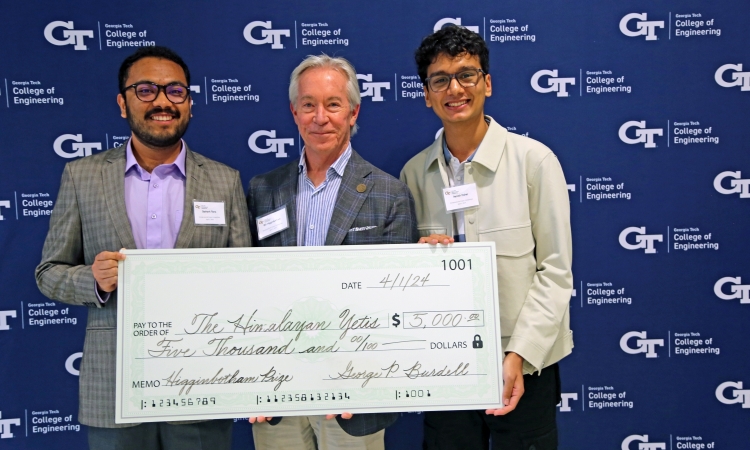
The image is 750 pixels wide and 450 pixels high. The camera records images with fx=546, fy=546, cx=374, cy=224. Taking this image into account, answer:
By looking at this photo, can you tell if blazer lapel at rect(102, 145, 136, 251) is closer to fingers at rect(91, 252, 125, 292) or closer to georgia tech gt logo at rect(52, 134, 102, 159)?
fingers at rect(91, 252, 125, 292)

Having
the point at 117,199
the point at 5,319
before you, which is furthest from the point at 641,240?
the point at 5,319

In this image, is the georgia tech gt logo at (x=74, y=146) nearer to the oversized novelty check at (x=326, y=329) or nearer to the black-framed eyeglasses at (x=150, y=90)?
the black-framed eyeglasses at (x=150, y=90)

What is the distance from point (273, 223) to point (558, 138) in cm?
173

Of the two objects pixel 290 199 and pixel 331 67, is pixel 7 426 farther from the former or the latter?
pixel 331 67

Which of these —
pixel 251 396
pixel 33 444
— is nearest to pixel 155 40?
pixel 251 396

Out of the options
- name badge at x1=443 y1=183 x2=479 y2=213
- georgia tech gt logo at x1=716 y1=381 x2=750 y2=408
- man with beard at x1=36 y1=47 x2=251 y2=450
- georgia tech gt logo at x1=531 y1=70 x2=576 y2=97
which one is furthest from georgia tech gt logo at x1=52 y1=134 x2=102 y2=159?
georgia tech gt logo at x1=716 y1=381 x2=750 y2=408

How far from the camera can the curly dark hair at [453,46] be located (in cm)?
201

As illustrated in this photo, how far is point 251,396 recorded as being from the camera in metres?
1.87

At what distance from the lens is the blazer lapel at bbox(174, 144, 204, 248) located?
1.93 meters

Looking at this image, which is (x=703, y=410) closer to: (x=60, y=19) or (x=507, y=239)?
(x=507, y=239)

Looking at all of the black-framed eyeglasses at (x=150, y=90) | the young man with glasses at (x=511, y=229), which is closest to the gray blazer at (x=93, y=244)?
the black-framed eyeglasses at (x=150, y=90)

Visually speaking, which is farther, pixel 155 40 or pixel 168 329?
pixel 155 40

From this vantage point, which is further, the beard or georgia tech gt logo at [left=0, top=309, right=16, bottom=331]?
georgia tech gt logo at [left=0, top=309, right=16, bottom=331]

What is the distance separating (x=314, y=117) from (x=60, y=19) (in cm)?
178
